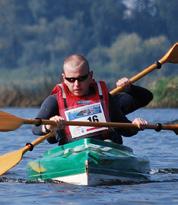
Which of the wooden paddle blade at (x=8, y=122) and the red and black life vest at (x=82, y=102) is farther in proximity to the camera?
the red and black life vest at (x=82, y=102)

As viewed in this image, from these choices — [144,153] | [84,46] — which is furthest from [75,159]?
[84,46]

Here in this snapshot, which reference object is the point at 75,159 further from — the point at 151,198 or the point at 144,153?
the point at 144,153

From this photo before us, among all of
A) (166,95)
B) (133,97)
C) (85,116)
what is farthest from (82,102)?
(166,95)

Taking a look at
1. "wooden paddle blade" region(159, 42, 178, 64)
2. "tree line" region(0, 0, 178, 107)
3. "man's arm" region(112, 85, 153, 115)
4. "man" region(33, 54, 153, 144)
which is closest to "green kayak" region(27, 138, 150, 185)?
"man" region(33, 54, 153, 144)

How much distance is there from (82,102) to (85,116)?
17 centimetres

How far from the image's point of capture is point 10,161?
13.0 meters

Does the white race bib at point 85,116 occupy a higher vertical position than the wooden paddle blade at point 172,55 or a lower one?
lower

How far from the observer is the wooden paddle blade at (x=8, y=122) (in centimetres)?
1253

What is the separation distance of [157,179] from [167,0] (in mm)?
104893

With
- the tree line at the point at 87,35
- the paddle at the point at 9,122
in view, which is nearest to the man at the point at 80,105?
the paddle at the point at 9,122

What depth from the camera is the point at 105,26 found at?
111438 mm

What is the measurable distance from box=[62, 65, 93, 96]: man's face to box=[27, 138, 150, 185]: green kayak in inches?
22.2

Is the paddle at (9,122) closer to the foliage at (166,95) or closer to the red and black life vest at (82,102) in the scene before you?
the red and black life vest at (82,102)

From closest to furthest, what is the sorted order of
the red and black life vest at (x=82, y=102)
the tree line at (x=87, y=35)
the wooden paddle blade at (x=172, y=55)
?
the red and black life vest at (x=82, y=102)
the wooden paddle blade at (x=172, y=55)
the tree line at (x=87, y=35)
